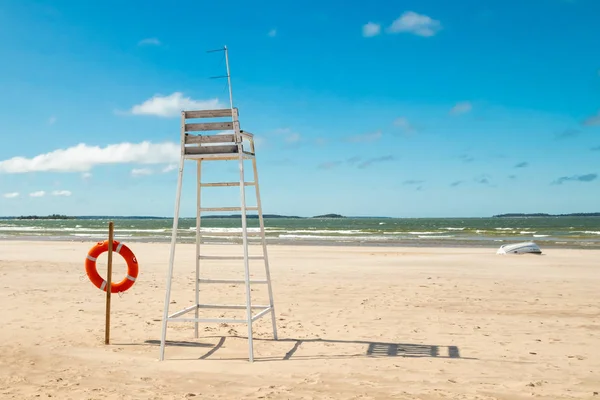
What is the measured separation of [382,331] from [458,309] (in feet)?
7.35

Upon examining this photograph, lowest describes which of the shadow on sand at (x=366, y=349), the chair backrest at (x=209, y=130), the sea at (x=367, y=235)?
the shadow on sand at (x=366, y=349)

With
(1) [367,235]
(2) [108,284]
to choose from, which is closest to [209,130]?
(2) [108,284]

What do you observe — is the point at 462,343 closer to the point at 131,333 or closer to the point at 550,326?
the point at 550,326

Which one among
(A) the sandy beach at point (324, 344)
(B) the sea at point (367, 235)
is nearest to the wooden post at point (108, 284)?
(A) the sandy beach at point (324, 344)

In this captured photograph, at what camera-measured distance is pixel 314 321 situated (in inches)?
311

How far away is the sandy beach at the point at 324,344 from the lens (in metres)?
4.84

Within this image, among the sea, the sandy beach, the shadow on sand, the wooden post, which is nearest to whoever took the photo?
the sandy beach

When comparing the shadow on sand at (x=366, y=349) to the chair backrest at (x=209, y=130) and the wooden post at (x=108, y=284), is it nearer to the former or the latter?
the wooden post at (x=108, y=284)

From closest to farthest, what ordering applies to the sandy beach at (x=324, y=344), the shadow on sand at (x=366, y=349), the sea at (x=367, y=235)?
the sandy beach at (x=324, y=344) < the shadow on sand at (x=366, y=349) < the sea at (x=367, y=235)

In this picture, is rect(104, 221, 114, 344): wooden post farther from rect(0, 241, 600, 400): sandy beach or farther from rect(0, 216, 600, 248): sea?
rect(0, 216, 600, 248): sea

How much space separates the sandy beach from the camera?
484 centimetres

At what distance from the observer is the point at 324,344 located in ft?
21.3

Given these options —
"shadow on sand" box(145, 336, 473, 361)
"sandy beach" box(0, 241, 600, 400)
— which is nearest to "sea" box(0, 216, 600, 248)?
"sandy beach" box(0, 241, 600, 400)

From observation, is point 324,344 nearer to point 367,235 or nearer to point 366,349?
point 366,349
